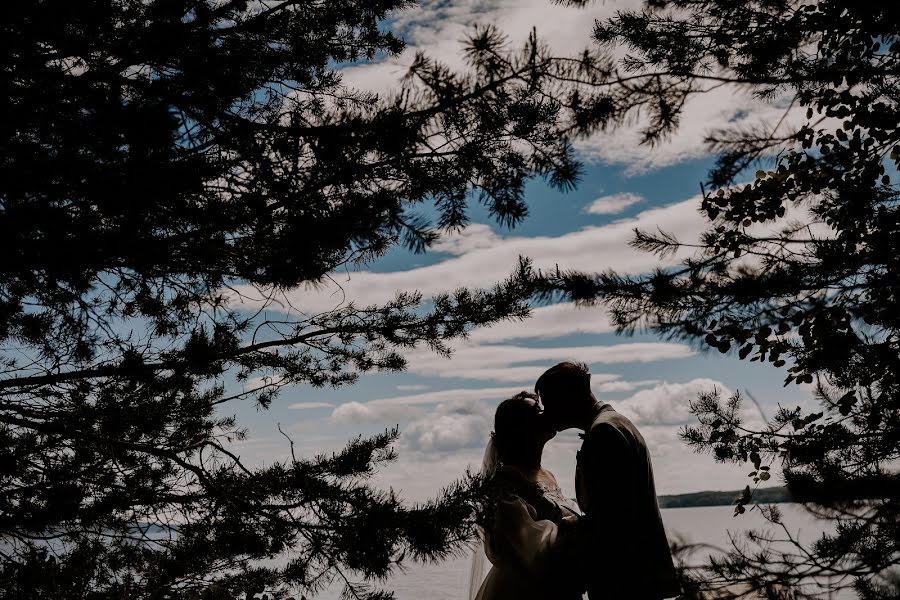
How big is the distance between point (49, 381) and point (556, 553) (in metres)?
2.47

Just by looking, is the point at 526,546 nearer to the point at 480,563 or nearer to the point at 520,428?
the point at 520,428

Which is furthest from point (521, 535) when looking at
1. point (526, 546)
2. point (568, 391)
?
point (568, 391)

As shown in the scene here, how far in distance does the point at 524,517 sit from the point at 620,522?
0.37 m

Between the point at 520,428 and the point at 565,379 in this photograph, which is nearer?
the point at 565,379

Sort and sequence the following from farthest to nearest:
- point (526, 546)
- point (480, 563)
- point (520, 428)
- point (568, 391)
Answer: point (480, 563)
point (520, 428)
point (568, 391)
point (526, 546)

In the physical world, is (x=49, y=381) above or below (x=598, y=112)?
below

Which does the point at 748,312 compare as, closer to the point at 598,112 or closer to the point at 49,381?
the point at 598,112

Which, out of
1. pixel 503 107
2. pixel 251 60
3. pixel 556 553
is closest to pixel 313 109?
pixel 251 60

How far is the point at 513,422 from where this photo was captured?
2.54 metres

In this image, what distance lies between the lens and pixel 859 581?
2.06m

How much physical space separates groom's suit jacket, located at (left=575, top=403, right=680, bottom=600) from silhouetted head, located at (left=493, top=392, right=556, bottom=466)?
0.36 metres

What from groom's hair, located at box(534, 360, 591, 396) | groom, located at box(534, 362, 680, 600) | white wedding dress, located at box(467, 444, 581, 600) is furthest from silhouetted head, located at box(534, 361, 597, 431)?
white wedding dress, located at box(467, 444, 581, 600)

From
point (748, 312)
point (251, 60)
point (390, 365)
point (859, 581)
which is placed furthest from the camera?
point (390, 365)

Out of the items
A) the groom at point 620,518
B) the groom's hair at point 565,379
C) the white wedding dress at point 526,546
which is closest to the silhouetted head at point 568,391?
the groom's hair at point 565,379
